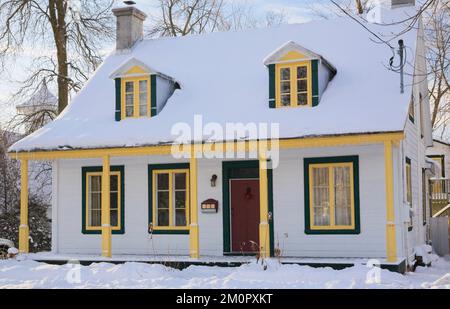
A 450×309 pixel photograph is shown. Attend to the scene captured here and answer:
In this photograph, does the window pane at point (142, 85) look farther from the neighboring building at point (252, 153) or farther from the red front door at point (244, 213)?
the red front door at point (244, 213)

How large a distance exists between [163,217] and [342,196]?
16.0 feet

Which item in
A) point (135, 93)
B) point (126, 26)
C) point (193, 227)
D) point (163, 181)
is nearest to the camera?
point (193, 227)

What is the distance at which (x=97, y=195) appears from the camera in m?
18.2

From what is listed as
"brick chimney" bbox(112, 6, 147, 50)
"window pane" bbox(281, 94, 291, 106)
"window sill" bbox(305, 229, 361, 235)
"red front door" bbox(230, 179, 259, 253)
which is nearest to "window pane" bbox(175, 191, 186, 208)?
"red front door" bbox(230, 179, 259, 253)

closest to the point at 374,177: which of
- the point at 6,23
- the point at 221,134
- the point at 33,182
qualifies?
the point at 221,134

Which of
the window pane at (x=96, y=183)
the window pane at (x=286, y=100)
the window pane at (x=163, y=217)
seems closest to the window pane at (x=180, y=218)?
the window pane at (x=163, y=217)

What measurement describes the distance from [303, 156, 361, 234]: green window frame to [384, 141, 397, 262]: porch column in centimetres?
157

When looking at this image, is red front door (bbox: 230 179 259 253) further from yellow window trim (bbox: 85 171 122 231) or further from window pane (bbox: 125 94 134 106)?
window pane (bbox: 125 94 134 106)

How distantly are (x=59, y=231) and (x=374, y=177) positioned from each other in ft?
29.5

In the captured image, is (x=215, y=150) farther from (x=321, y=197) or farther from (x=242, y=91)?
(x=321, y=197)

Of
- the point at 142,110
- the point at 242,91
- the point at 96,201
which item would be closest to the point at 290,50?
the point at 242,91

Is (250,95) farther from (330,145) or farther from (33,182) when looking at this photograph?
(33,182)

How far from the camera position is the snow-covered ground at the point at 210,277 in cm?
1210

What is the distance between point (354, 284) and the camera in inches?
464
